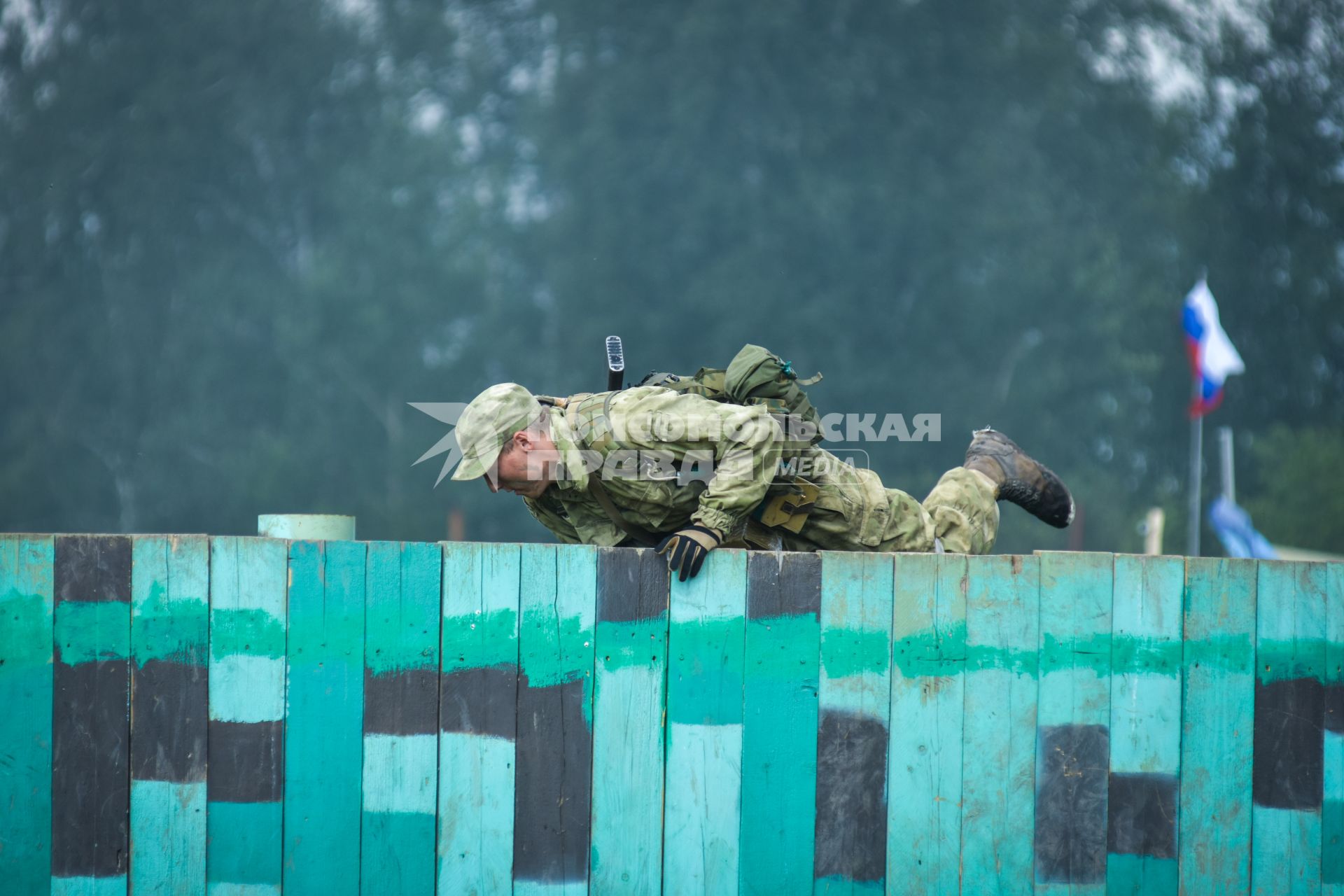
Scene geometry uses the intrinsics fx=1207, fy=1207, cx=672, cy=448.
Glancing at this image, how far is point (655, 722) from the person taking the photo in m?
3.29

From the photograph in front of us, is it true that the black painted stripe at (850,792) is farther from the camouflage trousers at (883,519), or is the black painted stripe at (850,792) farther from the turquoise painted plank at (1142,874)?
the camouflage trousers at (883,519)

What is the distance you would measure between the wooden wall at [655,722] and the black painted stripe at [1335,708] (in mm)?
13

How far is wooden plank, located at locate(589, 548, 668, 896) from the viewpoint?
129 inches

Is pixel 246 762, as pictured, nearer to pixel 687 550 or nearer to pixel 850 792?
pixel 687 550

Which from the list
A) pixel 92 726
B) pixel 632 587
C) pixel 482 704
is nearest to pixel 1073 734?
pixel 632 587

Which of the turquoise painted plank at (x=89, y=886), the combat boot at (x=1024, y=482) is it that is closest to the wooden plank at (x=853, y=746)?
the combat boot at (x=1024, y=482)

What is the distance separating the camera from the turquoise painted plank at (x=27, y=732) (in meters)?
3.32

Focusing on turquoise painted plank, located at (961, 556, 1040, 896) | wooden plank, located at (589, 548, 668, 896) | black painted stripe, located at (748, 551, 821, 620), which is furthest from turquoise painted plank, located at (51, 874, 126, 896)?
turquoise painted plank, located at (961, 556, 1040, 896)

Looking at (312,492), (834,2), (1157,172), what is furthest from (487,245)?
(1157,172)

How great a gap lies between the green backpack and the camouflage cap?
469 mm

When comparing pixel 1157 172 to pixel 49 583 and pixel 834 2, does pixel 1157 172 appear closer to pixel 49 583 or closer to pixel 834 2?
pixel 834 2

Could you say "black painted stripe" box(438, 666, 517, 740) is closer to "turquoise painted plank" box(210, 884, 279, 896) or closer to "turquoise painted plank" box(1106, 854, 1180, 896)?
"turquoise painted plank" box(210, 884, 279, 896)

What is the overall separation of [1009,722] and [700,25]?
25619 mm

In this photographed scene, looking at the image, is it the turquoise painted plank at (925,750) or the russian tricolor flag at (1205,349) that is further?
the russian tricolor flag at (1205,349)
